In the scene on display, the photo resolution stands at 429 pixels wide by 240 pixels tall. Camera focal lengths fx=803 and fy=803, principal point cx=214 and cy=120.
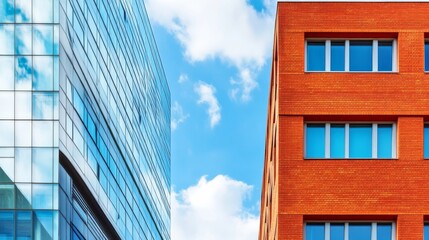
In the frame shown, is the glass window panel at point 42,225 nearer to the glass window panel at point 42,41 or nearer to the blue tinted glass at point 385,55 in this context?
the glass window panel at point 42,41

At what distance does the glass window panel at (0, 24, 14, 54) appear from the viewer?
4987 cm

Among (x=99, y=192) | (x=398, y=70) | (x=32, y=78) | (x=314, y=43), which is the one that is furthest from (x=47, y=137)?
(x=398, y=70)

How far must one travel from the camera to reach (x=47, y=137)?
4888cm

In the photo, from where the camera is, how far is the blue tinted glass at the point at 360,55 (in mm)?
35000

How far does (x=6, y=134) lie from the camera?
48.7 meters

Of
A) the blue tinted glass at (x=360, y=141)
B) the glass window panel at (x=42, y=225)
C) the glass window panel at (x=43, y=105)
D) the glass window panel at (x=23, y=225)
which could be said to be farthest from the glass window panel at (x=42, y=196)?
the blue tinted glass at (x=360, y=141)

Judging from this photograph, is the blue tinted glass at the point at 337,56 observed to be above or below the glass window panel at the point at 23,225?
above

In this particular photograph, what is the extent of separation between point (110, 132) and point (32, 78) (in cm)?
1598

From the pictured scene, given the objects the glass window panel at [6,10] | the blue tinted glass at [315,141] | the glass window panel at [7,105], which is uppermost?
the glass window panel at [6,10]

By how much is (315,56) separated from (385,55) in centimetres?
307

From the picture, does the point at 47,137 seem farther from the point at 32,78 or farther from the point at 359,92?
the point at 359,92

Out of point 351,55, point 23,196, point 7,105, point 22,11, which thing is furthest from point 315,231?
point 22,11

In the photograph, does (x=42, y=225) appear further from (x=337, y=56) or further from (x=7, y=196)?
(x=337, y=56)

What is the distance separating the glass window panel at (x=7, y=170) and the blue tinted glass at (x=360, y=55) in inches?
905
